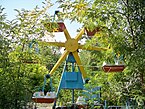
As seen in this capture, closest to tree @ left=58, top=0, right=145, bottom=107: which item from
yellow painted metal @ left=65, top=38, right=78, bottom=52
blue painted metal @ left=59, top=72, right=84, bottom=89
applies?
blue painted metal @ left=59, top=72, right=84, bottom=89

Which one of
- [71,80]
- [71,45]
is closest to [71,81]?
[71,80]

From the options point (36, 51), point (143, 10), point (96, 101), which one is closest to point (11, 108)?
point (36, 51)

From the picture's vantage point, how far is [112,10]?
327cm

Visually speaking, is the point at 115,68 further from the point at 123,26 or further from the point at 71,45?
the point at 71,45

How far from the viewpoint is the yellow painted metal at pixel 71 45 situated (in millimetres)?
8781

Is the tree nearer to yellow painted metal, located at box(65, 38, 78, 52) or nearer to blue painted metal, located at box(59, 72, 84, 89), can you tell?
blue painted metal, located at box(59, 72, 84, 89)

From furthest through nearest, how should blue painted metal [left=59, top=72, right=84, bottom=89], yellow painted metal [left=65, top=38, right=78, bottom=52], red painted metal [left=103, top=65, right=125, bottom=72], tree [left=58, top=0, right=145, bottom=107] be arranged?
yellow painted metal [left=65, top=38, right=78, bottom=52], blue painted metal [left=59, top=72, right=84, bottom=89], red painted metal [left=103, top=65, right=125, bottom=72], tree [left=58, top=0, right=145, bottom=107]

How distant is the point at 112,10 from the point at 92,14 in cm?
25

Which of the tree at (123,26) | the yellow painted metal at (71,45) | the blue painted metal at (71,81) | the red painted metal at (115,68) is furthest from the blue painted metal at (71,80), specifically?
the tree at (123,26)

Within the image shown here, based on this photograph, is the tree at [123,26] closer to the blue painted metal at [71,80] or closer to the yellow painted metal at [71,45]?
the blue painted metal at [71,80]

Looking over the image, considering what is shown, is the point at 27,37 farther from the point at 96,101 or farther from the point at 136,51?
the point at 136,51

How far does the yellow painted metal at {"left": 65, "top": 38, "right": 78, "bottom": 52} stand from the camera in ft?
28.8

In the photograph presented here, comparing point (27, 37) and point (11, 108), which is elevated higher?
point (27, 37)

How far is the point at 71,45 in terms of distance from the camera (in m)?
8.86
